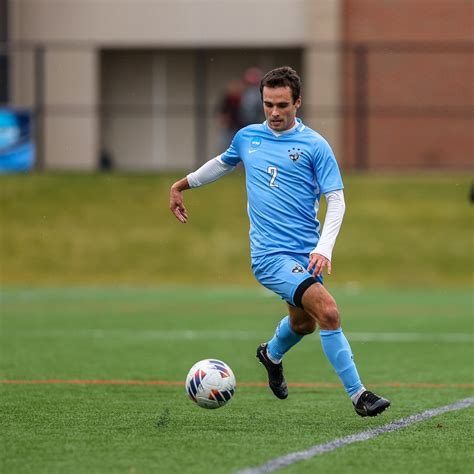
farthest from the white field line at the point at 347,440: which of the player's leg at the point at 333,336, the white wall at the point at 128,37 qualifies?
the white wall at the point at 128,37

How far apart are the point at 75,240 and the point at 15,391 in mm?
13108

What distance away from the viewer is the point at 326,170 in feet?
27.0

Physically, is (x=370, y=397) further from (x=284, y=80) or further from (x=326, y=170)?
(x=284, y=80)

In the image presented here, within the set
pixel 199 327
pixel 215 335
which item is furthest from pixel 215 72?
pixel 215 335

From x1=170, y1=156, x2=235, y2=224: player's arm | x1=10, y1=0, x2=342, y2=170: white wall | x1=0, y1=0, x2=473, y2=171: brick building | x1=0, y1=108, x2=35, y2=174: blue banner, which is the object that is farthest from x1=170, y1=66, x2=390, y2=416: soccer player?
x1=10, y1=0, x2=342, y2=170: white wall

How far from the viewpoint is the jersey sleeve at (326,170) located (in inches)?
321

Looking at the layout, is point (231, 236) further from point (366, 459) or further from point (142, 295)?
point (366, 459)

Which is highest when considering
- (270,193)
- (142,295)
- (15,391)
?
(270,193)

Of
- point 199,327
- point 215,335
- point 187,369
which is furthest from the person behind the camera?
point 199,327

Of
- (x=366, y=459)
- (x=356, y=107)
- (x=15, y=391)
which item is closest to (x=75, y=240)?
(x=356, y=107)

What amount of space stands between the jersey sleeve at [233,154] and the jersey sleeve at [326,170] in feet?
2.12

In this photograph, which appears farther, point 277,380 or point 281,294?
point 277,380

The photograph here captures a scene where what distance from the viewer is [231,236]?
22469 millimetres

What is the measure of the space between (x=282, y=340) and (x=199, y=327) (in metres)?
6.20
